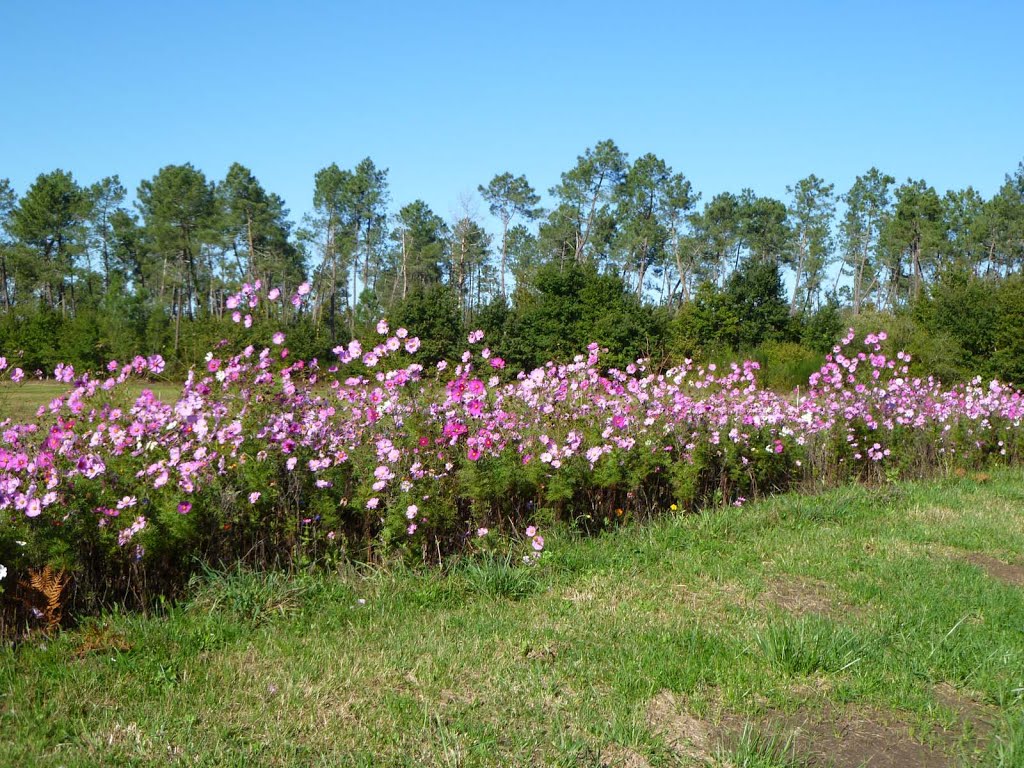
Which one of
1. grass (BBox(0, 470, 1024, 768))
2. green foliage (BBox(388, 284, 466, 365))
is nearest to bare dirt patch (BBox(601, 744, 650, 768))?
grass (BBox(0, 470, 1024, 768))

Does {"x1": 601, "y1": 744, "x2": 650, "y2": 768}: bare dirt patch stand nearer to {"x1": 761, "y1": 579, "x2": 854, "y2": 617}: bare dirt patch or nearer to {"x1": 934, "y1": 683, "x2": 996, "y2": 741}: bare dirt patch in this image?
{"x1": 934, "y1": 683, "x2": 996, "y2": 741}: bare dirt patch

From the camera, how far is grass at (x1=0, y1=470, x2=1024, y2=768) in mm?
2406

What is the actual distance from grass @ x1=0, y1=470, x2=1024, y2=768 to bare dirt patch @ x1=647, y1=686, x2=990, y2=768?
10 mm

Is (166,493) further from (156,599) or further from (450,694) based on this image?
(450,694)

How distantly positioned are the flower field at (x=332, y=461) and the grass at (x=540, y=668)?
30cm

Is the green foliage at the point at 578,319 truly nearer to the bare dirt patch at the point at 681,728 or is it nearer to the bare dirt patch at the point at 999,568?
the bare dirt patch at the point at 999,568

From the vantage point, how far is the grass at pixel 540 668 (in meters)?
2.41

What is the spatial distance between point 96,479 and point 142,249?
170 ft

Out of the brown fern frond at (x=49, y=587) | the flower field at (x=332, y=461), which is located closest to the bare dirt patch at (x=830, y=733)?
the flower field at (x=332, y=461)

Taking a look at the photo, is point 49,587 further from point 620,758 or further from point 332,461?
point 620,758

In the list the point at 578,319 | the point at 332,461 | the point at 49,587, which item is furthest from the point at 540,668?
the point at 578,319

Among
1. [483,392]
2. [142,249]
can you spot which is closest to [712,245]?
[142,249]

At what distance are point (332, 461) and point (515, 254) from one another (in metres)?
51.7

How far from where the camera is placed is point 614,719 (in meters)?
2.54
